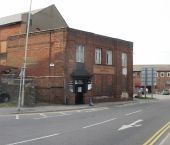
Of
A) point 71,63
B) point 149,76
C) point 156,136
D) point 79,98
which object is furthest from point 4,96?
point 149,76

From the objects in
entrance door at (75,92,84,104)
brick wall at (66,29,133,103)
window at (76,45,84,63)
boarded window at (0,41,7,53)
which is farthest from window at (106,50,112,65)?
boarded window at (0,41,7,53)

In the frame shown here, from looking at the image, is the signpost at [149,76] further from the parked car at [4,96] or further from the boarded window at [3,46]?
the parked car at [4,96]

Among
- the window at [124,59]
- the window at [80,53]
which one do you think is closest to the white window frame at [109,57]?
the window at [124,59]


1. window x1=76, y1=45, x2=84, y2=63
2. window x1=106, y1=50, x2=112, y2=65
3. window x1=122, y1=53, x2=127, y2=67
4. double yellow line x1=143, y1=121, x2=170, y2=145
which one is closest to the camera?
double yellow line x1=143, y1=121, x2=170, y2=145

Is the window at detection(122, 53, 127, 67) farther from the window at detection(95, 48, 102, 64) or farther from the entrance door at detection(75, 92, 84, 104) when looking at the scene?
the entrance door at detection(75, 92, 84, 104)

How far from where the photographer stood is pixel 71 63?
46656 millimetres

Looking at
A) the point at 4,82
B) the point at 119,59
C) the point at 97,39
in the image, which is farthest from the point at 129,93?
the point at 4,82

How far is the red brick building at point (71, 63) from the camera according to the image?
45.8m

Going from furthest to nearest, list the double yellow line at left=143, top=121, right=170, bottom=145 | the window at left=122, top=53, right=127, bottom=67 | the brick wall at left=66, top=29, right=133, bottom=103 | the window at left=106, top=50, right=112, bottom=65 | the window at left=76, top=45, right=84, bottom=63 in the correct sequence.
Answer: the window at left=122, top=53, right=127, bottom=67 → the window at left=106, top=50, right=112, bottom=65 → the window at left=76, top=45, right=84, bottom=63 → the brick wall at left=66, top=29, right=133, bottom=103 → the double yellow line at left=143, top=121, right=170, bottom=145

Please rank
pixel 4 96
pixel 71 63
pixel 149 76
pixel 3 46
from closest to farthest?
pixel 4 96 < pixel 71 63 < pixel 3 46 < pixel 149 76

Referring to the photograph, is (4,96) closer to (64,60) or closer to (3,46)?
(64,60)

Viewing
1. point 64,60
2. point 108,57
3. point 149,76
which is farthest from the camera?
point 149,76

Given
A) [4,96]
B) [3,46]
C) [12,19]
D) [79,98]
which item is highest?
[12,19]

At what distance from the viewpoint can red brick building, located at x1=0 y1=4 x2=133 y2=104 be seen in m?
45.8
